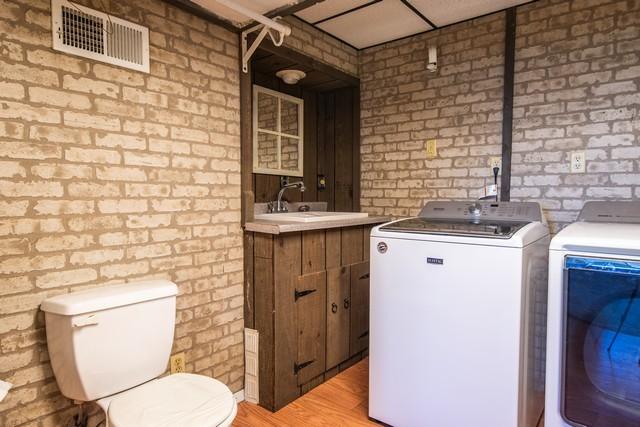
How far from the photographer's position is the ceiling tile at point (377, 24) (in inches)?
98.8

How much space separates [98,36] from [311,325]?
71.3 inches

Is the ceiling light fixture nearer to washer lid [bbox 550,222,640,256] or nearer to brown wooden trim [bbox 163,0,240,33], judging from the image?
brown wooden trim [bbox 163,0,240,33]

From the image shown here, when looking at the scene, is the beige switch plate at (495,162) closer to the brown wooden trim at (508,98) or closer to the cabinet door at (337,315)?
the brown wooden trim at (508,98)

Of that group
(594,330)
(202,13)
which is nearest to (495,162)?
(594,330)

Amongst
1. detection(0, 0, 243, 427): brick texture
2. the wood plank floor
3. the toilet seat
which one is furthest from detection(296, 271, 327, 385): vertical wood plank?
the toilet seat

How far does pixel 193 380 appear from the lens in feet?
5.18

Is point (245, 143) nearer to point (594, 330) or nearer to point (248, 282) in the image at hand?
point (248, 282)

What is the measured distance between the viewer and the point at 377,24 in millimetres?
2715

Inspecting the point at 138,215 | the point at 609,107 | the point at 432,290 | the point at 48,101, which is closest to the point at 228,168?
the point at 138,215

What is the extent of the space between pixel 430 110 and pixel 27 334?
8.71 ft

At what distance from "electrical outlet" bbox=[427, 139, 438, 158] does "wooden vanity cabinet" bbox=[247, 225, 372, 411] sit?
30.6 inches

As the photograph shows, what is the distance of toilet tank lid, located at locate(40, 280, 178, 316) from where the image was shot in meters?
1.41

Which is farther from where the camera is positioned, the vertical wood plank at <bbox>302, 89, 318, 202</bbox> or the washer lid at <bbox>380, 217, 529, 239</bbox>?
the vertical wood plank at <bbox>302, 89, 318, 202</bbox>

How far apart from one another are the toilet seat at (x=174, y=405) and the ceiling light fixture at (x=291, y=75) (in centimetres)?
202
